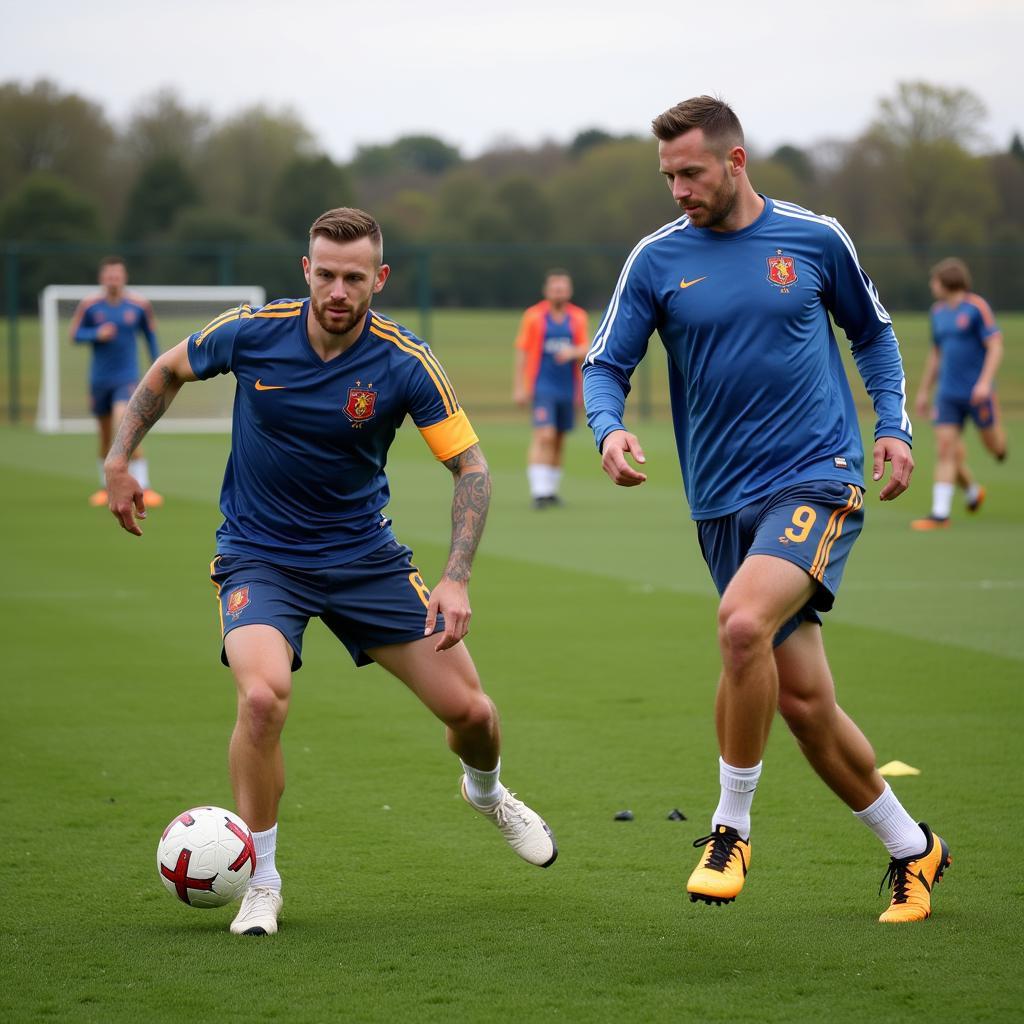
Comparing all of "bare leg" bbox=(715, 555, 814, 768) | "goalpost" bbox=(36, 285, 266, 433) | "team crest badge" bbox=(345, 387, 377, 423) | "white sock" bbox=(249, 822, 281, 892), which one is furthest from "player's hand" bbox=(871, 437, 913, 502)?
"goalpost" bbox=(36, 285, 266, 433)

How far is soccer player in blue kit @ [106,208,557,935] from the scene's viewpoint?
506 centimetres

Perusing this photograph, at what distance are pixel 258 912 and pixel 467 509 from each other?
1373mm

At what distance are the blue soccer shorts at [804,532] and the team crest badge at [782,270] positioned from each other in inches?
24.0

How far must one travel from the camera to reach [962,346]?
15172mm

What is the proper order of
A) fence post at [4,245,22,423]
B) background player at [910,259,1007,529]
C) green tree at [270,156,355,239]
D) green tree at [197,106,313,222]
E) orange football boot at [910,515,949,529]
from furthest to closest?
green tree at [197,106,313,222]
green tree at [270,156,355,239]
fence post at [4,245,22,423]
orange football boot at [910,515,949,529]
background player at [910,259,1007,529]

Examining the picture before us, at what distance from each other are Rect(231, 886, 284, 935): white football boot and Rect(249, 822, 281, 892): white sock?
0.7 inches

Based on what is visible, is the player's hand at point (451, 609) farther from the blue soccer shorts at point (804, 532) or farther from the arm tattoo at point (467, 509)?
the blue soccer shorts at point (804, 532)

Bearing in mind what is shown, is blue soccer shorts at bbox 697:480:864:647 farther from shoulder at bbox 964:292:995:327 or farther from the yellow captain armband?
shoulder at bbox 964:292:995:327

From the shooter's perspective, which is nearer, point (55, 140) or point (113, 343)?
point (113, 343)

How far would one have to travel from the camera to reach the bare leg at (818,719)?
4.77m

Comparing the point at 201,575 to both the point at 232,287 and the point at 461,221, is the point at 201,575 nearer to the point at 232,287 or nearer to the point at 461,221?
the point at 232,287

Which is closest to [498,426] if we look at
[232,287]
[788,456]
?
[232,287]

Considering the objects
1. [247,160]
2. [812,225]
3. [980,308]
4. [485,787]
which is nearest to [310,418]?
[485,787]

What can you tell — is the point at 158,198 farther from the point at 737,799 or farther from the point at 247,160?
the point at 737,799
